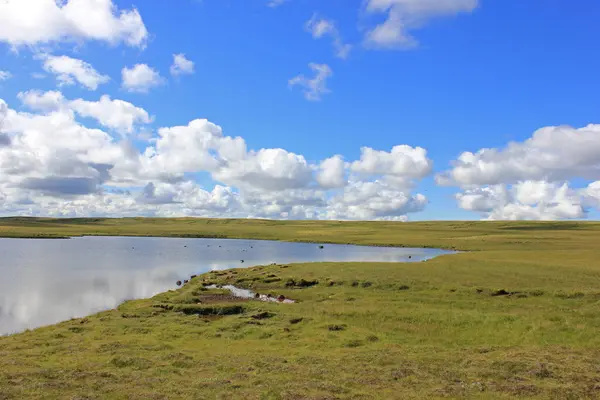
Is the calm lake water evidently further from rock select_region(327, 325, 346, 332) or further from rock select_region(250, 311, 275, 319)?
rock select_region(327, 325, 346, 332)

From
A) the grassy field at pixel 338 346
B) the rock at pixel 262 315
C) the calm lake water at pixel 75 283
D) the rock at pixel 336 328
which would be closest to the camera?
the grassy field at pixel 338 346

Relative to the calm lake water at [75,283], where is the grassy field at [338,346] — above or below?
above

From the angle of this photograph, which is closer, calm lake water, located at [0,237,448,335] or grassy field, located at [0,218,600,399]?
grassy field, located at [0,218,600,399]

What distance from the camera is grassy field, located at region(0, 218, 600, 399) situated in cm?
1822

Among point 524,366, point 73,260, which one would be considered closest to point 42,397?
point 524,366

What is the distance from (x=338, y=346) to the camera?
26.4 metres

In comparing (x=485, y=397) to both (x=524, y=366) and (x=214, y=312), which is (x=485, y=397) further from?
(x=214, y=312)

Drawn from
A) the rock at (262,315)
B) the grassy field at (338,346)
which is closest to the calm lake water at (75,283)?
the grassy field at (338,346)

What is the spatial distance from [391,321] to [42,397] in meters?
22.6

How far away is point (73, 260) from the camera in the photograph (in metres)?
86.7

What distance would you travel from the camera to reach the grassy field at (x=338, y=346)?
18.2 meters

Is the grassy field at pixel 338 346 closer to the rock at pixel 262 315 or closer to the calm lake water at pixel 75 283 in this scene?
the rock at pixel 262 315

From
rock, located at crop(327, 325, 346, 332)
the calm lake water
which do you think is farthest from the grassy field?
the calm lake water

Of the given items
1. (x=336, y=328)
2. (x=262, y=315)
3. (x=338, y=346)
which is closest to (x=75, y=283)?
(x=262, y=315)
